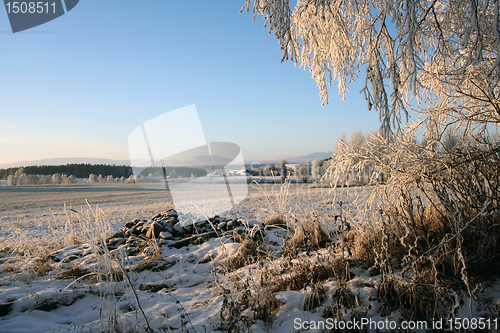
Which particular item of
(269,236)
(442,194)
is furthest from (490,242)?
(269,236)

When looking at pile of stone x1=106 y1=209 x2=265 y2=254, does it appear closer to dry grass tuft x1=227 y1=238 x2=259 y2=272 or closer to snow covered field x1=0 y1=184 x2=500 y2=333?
dry grass tuft x1=227 y1=238 x2=259 y2=272

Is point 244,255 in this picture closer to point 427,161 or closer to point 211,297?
point 211,297

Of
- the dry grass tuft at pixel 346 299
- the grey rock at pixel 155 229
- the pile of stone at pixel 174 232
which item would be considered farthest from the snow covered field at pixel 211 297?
the grey rock at pixel 155 229

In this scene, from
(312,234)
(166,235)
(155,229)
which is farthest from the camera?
(155,229)

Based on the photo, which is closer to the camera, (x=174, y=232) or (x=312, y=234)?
(x=312, y=234)

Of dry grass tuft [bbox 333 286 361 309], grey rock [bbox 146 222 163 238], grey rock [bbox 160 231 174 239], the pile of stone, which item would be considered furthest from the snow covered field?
grey rock [bbox 146 222 163 238]

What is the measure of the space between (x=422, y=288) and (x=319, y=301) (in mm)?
815

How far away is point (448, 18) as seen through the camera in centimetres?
411

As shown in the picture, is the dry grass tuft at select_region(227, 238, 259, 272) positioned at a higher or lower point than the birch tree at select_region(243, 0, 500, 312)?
lower
